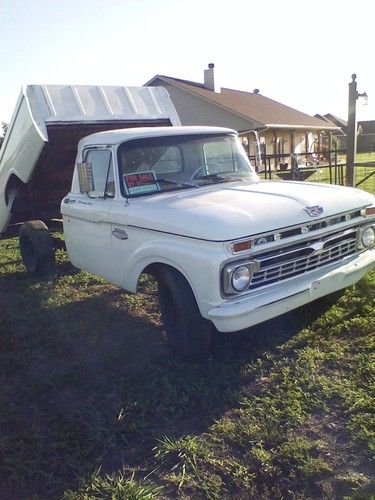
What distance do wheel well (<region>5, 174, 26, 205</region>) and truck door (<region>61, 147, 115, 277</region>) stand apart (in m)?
1.97

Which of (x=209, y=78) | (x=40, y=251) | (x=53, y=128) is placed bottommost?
(x=40, y=251)

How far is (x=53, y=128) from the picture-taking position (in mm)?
6445

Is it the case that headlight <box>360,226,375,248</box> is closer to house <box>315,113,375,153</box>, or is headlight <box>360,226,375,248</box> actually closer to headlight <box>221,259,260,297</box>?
headlight <box>221,259,260,297</box>

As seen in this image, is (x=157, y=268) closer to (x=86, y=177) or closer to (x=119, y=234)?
(x=119, y=234)

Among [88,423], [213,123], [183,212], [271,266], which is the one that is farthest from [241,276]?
[213,123]

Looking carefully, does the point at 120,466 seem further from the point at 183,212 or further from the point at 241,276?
the point at 183,212

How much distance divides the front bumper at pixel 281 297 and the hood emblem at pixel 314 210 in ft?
1.62

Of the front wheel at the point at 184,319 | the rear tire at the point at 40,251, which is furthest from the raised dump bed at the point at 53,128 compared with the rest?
the front wheel at the point at 184,319

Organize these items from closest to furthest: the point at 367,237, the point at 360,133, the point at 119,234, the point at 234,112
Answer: the point at 367,237
the point at 119,234
the point at 234,112
the point at 360,133

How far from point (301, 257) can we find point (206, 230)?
867 millimetres

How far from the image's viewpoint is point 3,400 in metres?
3.76

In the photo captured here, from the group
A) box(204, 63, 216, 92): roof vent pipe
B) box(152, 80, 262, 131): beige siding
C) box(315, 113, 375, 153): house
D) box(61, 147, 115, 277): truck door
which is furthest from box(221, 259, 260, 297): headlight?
box(315, 113, 375, 153): house

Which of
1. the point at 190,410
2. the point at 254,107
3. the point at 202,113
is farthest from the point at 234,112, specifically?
the point at 190,410

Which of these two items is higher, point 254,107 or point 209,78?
point 209,78
